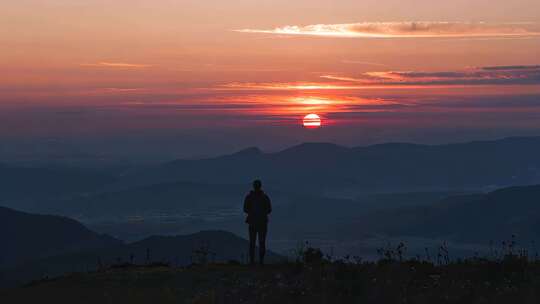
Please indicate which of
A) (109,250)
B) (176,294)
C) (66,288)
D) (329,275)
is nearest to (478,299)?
(329,275)

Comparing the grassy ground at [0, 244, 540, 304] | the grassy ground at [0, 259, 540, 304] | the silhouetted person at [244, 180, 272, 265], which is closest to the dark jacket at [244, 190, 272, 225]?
the silhouetted person at [244, 180, 272, 265]

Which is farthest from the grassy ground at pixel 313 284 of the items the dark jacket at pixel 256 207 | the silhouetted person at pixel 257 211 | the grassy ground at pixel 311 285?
the dark jacket at pixel 256 207

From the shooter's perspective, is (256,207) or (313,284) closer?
(313,284)

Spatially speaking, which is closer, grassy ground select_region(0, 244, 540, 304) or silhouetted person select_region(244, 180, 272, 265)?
grassy ground select_region(0, 244, 540, 304)

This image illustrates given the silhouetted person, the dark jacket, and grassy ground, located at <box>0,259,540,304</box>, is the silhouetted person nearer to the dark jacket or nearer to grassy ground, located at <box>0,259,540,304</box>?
the dark jacket

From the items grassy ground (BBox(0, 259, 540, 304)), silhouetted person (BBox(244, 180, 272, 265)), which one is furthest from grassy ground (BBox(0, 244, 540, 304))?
silhouetted person (BBox(244, 180, 272, 265))

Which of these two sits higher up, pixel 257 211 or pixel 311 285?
pixel 257 211

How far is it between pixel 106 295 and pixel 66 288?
176cm

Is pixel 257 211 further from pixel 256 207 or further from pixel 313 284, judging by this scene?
pixel 313 284

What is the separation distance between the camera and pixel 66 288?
19812mm

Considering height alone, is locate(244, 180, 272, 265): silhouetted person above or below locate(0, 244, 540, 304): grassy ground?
above

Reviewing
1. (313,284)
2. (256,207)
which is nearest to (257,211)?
(256,207)

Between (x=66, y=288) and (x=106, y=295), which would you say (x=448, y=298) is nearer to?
(x=106, y=295)

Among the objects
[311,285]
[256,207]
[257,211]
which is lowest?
[311,285]
